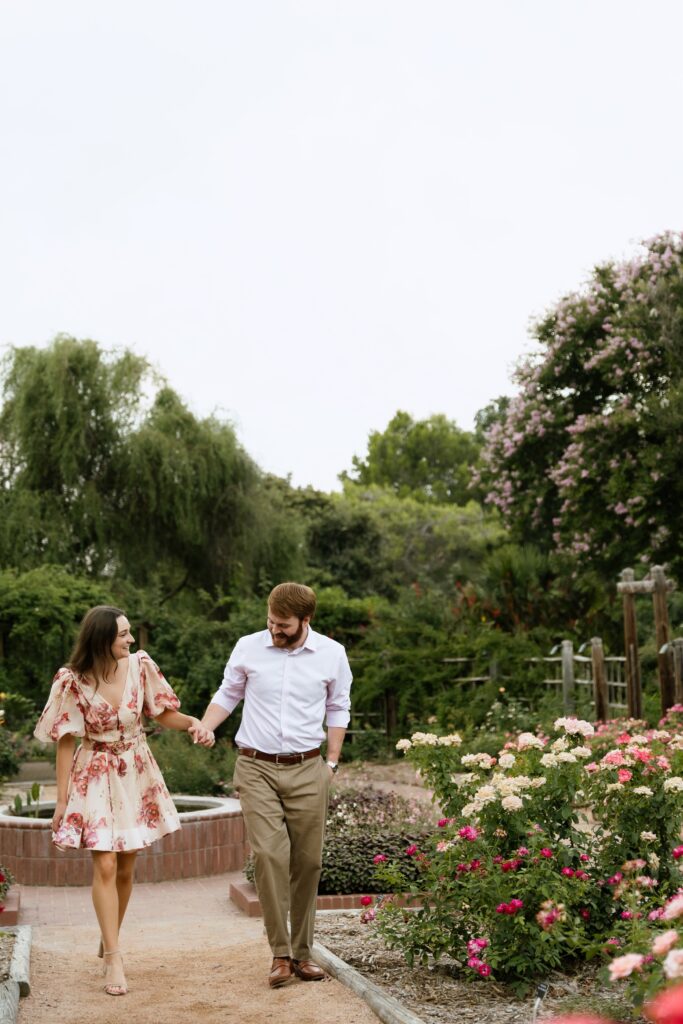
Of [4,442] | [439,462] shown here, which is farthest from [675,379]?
[439,462]

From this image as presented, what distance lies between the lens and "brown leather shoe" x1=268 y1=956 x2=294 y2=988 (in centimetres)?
528

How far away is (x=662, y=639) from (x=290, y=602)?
9871 mm

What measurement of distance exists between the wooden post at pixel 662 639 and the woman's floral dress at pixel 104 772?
9288 mm

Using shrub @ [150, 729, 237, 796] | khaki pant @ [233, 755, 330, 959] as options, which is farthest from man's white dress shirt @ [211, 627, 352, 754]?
shrub @ [150, 729, 237, 796]

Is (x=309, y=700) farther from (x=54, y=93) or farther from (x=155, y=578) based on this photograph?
(x=155, y=578)

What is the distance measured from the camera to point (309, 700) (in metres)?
5.51

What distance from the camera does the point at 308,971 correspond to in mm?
5324

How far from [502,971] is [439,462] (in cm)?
5874

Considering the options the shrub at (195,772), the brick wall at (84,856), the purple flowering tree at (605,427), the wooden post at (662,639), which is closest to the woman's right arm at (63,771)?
the brick wall at (84,856)

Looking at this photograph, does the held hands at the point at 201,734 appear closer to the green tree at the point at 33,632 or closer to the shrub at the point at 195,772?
the shrub at the point at 195,772

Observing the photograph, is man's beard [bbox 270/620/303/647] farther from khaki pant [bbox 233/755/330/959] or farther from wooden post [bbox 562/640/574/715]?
wooden post [bbox 562/640/574/715]

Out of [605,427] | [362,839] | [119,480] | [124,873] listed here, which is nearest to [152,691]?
[124,873]

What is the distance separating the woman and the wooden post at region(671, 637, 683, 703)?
9551mm

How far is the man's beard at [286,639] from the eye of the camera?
5484 millimetres
